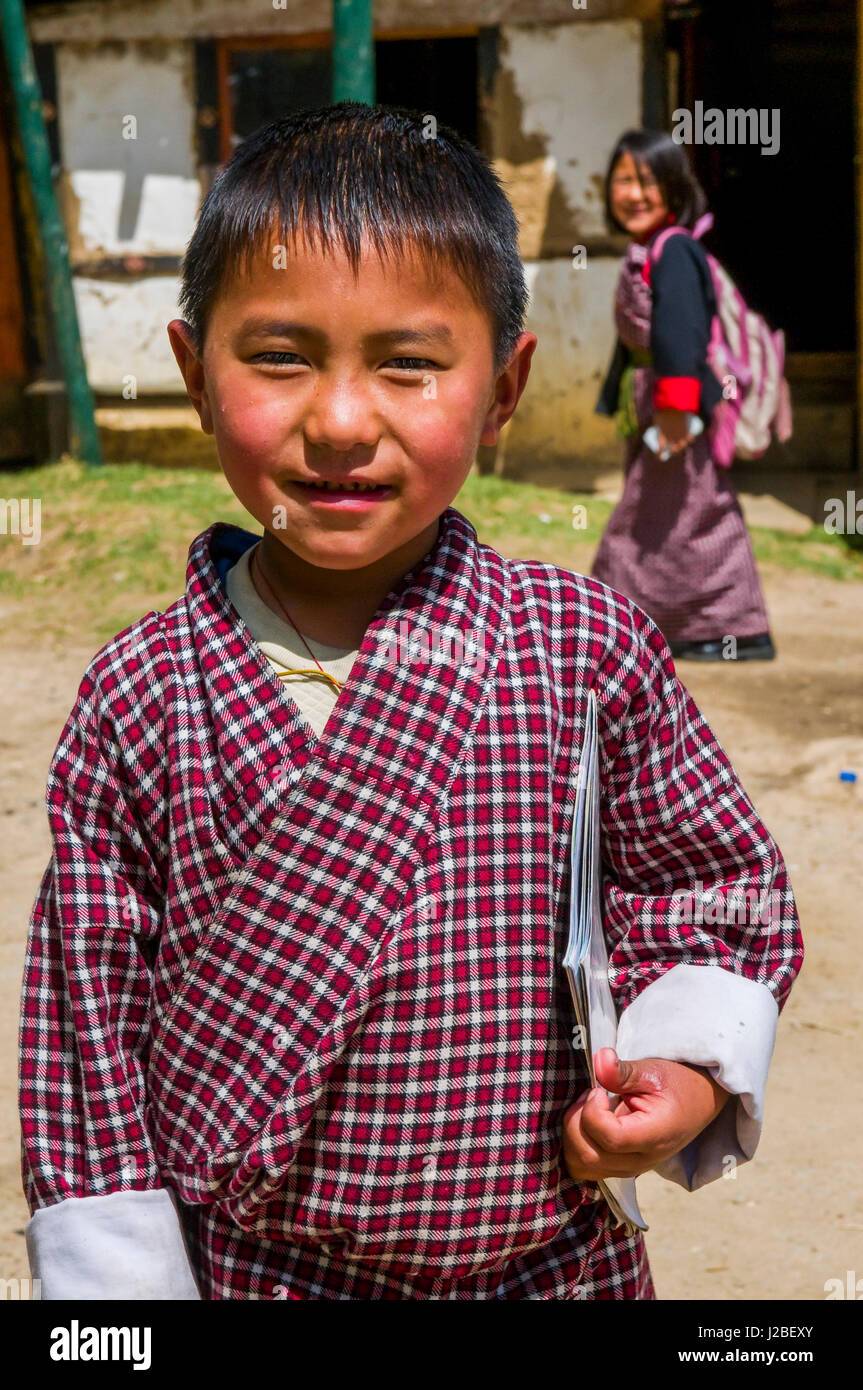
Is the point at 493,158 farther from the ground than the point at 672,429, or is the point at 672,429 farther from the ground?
the point at 493,158

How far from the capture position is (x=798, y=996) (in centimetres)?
338

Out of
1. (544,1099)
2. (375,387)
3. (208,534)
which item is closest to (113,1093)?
(544,1099)

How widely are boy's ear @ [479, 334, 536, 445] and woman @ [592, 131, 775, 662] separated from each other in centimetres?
399

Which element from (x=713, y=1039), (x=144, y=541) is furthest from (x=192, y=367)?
(x=144, y=541)

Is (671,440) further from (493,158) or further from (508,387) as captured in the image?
(508,387)

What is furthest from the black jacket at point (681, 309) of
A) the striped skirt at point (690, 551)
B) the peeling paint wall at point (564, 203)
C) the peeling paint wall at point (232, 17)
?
the peeling paint wall at point (232, 17)

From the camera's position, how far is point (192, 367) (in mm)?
1437

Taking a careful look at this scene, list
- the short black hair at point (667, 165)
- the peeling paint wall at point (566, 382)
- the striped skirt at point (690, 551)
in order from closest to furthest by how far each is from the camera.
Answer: the short black hair at point (667, 165)
the striped skirt at point (690, 551)
the peeling paint wall at point (566, 382)

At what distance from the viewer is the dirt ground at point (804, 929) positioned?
8.34 ft

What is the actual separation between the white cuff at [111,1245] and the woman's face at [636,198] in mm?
4626

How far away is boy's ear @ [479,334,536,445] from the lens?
1.44 meters

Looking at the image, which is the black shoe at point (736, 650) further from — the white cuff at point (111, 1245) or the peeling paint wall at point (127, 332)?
the white cuff at point (111, 1245)

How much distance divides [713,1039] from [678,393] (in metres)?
4.33

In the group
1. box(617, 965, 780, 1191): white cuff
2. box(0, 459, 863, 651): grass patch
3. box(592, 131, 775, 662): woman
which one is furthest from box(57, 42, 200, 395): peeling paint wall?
box(617, 965, 780, 1191): white cuff
